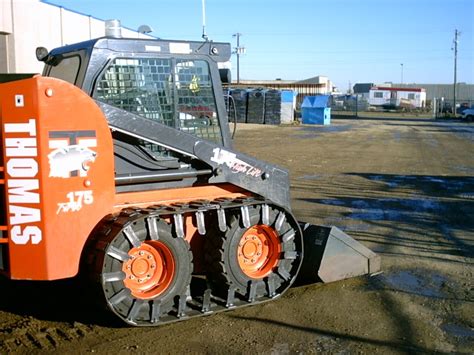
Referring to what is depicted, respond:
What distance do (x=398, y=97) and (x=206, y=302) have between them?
7114 cm

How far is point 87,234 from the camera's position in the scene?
4.86 m

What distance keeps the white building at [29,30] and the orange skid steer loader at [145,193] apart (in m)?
14.5

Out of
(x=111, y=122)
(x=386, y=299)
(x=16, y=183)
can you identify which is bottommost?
(x=386, y=299)

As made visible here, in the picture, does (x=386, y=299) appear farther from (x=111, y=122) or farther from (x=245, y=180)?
(x=111, y=122)

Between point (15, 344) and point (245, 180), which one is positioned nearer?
point (15, 344)

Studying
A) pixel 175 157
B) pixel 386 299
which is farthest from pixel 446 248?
pixel 175 157

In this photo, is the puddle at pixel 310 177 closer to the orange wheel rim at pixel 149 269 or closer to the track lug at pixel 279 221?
the track lug at pixel 279 221

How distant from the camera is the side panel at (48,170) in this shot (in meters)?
4.54

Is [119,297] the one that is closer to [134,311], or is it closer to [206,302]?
[134,311]

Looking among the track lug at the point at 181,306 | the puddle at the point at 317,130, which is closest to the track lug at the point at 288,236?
the track lug at the point at 181,306

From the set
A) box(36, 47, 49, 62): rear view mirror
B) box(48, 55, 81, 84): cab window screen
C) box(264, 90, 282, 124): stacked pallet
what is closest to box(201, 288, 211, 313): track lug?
box(48, 55, 81, 84): cab window screen

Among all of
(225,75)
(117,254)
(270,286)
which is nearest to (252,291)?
(270,286)

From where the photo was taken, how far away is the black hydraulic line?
206 inches

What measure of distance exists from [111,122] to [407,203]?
740 centimetres
